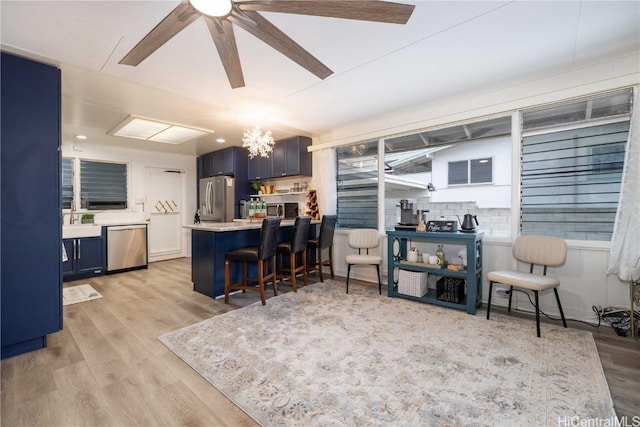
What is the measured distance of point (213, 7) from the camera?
1490mm

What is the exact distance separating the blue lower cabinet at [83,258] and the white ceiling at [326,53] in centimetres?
209

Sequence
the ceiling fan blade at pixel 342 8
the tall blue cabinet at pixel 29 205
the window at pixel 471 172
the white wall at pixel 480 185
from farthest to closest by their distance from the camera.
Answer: the window at pixel 471 172 < the white wall at pixel 480 185 < the tall blue cabinet at pixel 29 205 < the ceiling fan blade at pixel 342 8

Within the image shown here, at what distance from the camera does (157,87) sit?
290cm

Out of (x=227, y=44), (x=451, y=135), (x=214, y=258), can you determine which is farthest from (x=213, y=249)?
(x=451, y=135)

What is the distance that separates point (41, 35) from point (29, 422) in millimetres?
2536

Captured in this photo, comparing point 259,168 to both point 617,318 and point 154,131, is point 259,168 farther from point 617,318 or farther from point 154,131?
point 617,318

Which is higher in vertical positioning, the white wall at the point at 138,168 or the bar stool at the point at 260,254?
the white wall at the point at 138,168

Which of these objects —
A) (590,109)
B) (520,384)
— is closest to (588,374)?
(520,384)

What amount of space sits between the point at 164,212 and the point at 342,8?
6.05 metres

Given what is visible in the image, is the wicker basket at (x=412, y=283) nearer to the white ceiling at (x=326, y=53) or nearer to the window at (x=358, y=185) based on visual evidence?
the window at (x=358, y=185)

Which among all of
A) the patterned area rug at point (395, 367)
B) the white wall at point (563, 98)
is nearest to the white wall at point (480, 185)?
the white wall at point (563, 98)

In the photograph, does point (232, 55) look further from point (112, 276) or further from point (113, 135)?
point (112, 276)

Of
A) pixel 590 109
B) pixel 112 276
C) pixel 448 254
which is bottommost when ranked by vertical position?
pixel 112 276

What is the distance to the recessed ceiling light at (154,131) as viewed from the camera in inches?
152
